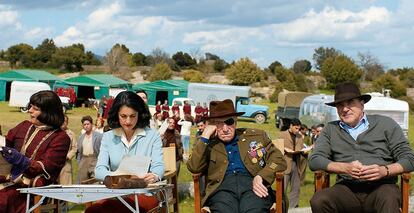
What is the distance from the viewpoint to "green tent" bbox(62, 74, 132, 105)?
171 ft

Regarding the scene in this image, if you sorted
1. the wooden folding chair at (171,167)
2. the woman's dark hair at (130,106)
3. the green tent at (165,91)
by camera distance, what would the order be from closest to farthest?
the woman's dark hair at (130,106), the wooden folding chair at (171,167), the green tent at (165,91)

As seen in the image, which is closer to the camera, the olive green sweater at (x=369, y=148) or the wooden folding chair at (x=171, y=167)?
the olive green sweater at (x=369, y=148)

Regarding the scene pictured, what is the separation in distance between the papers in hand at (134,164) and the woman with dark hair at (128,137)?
21cm

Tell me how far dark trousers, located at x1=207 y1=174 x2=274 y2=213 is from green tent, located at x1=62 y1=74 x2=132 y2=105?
151ft

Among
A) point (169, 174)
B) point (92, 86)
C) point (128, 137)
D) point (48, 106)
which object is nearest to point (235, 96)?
point (92, 86)

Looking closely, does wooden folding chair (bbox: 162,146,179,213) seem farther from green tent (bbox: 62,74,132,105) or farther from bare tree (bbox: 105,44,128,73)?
bare tree (bbox: 105,44,128,73)

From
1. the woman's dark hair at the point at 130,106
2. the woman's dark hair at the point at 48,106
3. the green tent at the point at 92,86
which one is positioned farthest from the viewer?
the green tent at the point at 92,86

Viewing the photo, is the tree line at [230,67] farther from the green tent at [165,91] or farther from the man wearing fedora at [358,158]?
the man wearing fedora at [358,158]

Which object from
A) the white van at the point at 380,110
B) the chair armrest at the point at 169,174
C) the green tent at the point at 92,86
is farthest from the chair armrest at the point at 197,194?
the green tent at the point at 92,86

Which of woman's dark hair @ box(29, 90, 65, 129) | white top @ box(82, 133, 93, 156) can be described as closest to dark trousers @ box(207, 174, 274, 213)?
woman's dark hair @ box(29, 90, 65, 129)

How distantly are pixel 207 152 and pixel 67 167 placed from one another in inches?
167

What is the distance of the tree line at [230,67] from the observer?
7113 centimetres

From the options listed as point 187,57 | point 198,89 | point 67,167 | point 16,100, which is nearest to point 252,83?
point 187,57

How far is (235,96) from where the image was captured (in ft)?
144
